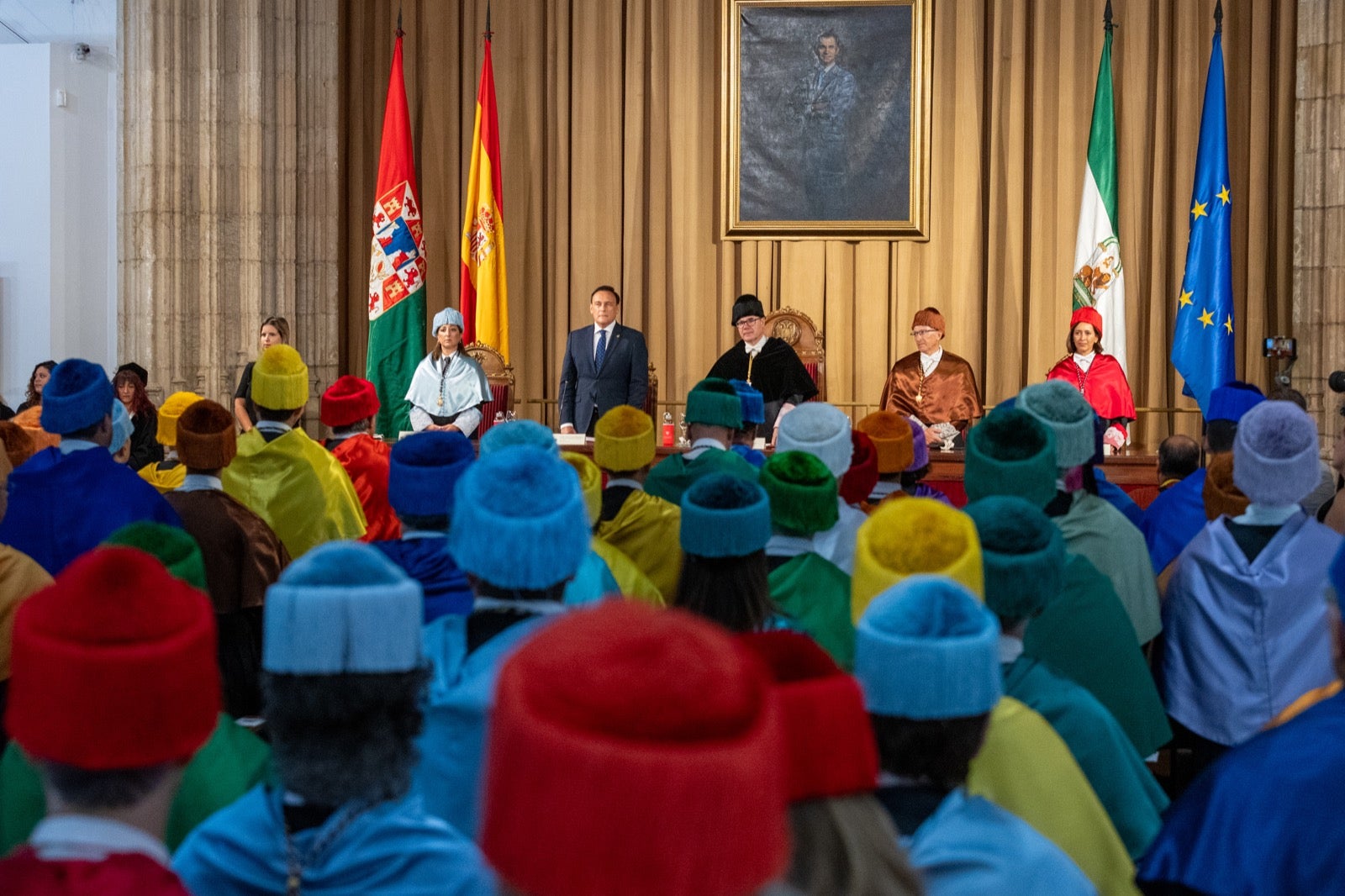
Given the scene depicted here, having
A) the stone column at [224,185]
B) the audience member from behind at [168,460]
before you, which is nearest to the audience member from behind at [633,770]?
the audience member from behind at [168,460]

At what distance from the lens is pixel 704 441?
5.11 metres

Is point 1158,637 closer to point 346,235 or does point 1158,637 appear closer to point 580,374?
point 580,374

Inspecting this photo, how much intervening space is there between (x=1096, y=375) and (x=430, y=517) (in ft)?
21.4

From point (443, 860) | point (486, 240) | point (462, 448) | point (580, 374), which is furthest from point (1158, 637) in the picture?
point (486, 240)

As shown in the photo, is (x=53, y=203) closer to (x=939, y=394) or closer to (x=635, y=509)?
(x=939, y=394)

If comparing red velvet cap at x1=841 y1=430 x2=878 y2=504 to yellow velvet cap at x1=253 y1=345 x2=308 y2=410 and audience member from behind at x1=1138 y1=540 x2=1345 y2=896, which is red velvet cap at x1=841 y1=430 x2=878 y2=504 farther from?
audience member from behind at x1=1138 y1=540 x2=1345 y2=896

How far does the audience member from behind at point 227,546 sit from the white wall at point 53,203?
25.6 ft

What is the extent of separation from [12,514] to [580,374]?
5.76 metres

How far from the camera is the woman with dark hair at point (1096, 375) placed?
8.88 meters

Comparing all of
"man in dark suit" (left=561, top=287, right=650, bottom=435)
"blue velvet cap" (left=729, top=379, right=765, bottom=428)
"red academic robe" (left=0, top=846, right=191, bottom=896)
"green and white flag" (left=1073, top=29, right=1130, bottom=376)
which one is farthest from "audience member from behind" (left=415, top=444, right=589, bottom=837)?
"green and white flag" (left=1073, top=29, right=1130, bottom=376)

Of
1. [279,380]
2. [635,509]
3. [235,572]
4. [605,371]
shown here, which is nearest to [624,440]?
[635,509]

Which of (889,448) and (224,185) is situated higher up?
(224,185)

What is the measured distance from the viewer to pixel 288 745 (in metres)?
1.60

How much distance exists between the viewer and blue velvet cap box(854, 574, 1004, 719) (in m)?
1.58
